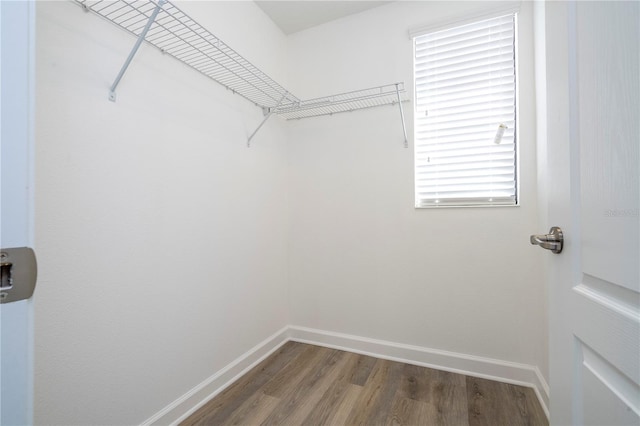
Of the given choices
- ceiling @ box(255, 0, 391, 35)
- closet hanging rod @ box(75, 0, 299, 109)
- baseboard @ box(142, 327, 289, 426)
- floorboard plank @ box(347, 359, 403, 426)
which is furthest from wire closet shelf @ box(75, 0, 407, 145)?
floorboard plank @ box(347, 359, 403, 426)

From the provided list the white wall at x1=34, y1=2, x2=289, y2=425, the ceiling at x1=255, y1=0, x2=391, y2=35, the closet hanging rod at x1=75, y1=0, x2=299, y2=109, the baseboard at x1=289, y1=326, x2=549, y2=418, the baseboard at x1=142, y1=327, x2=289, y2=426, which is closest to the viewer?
the white wall at x1=34, y1=2, x2=289, y2=425

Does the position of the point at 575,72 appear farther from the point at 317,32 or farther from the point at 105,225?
the point at 317,32

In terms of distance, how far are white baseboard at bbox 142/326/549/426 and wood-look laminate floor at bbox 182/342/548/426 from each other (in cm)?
4

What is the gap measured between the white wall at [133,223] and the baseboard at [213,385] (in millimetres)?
36

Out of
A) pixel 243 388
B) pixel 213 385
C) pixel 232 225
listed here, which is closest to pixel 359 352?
pixel 243 388

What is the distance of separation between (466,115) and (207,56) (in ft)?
5.23

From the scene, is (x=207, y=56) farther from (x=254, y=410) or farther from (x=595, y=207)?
(x=254, y=410)

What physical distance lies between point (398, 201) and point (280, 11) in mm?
1686

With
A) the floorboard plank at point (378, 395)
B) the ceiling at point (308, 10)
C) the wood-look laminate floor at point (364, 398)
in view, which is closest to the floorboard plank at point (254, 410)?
the wood-look laminate floor at point (364, 398)

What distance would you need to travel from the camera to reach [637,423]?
46 cm

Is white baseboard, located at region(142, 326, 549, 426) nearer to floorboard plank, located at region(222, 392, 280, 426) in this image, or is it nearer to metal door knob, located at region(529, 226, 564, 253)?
floorboard plank, located at region(222, 392, 280, 426)

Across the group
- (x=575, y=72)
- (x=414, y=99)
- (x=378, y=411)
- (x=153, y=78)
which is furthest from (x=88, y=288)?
(x=414, y=99)

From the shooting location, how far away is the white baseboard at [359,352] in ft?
4.64

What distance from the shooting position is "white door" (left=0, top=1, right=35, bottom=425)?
0.42 meters
